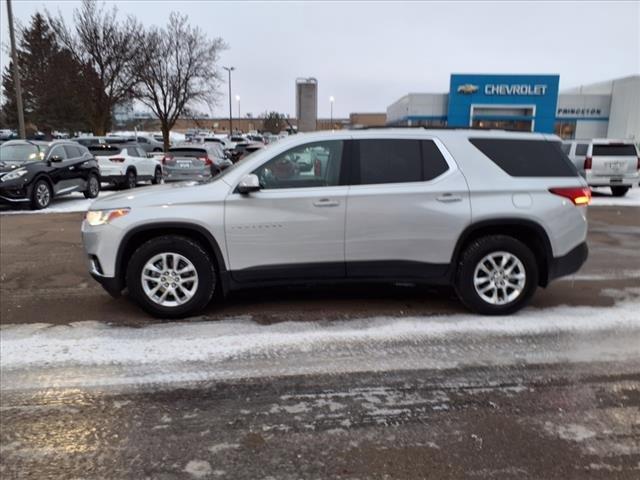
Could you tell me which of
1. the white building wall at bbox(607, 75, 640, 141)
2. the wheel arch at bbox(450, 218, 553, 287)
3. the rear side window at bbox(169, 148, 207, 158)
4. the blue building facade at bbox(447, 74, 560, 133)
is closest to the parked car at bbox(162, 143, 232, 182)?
the rear side window at bbox(169, 148, 207, 158)

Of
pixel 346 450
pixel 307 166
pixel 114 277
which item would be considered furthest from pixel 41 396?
pixel 307 166

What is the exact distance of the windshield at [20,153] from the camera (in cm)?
1246

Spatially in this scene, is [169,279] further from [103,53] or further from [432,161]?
[103,53]

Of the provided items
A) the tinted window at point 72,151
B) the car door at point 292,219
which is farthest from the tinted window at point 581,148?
the tinted window at point 72,151

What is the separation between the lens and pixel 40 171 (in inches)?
494

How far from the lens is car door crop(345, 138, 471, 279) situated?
4.91 meters

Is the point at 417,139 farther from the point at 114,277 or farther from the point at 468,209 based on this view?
the point at 114,277

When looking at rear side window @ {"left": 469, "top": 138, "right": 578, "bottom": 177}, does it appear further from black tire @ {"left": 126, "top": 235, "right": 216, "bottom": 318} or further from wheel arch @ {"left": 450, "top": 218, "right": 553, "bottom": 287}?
black tire @ {"left": 126, "top": 235, "right": 216, "bottom": 318}

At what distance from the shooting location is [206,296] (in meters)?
4.95

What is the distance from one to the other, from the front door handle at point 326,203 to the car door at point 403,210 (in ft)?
0.42

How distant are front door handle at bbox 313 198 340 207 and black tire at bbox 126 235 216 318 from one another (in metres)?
1.12

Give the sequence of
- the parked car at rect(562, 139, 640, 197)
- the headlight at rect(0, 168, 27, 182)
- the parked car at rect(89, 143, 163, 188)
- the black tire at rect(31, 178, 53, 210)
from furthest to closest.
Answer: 1. the parked car at rect(89, 143, 163, 188)
2. the parked car at rect(562, 139, 640, 197)
3. the black tire at rect(31, 178, 53, 210)
4. the headlight at rect(0, 168, 27, 182)

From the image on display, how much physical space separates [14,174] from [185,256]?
30.5ft

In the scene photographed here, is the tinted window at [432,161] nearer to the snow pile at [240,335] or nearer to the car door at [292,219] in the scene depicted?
the car door at [292,219]
